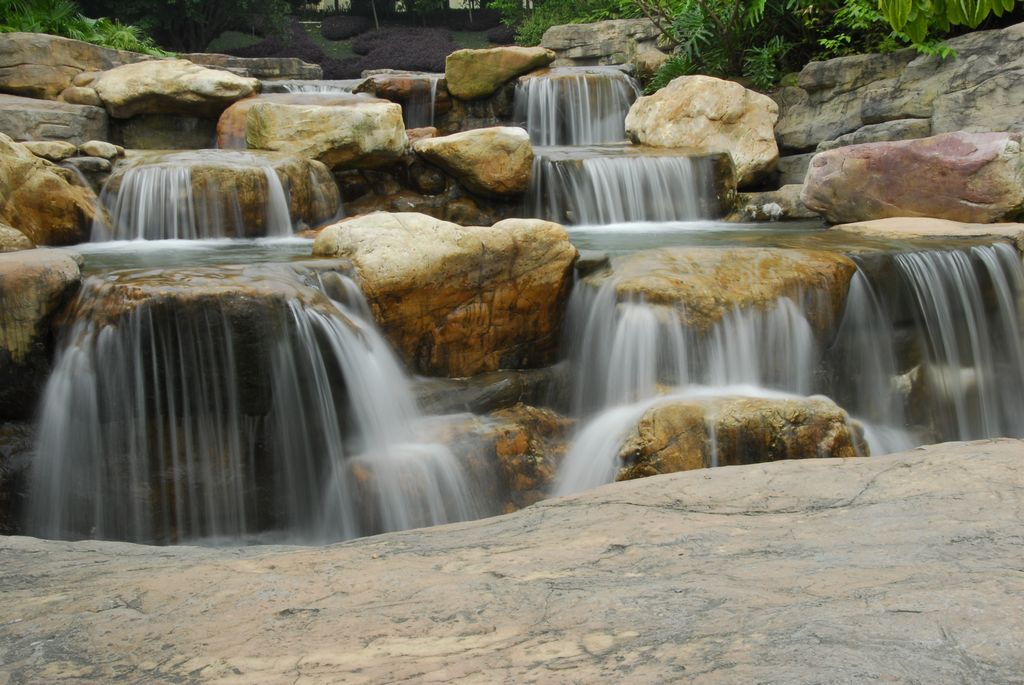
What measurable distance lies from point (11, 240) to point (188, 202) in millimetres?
1967

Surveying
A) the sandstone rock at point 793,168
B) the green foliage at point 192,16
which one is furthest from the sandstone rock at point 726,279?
the green foliage at point 192,16

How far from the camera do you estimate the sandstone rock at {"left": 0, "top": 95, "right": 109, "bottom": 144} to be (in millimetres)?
10367

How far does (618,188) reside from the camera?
425 inches

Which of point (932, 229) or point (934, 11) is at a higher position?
point (934, 11)

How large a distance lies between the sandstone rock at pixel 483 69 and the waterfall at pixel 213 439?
820 cm

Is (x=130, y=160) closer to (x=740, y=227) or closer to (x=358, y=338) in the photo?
(x=358, y=338)

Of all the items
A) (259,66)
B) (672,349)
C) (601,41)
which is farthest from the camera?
(601,41)

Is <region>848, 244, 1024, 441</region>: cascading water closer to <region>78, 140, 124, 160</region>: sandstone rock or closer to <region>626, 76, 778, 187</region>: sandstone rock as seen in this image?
<region>626, 76, 778, 187</region>: sandstone rock

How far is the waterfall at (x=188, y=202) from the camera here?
8930 mm

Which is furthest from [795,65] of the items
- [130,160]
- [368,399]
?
[368,399]

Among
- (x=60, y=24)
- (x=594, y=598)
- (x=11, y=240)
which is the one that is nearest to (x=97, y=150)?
(x=11, y=240)

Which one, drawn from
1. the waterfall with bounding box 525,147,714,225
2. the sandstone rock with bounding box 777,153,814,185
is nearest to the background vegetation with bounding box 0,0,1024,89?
the sandstone rock with bounding box 777,153,814,185

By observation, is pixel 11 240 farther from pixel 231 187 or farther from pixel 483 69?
pixel 483 69

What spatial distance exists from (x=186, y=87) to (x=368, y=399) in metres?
6.90
